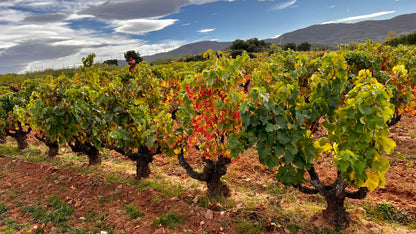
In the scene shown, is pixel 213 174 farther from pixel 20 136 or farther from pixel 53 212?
pixel 20 136

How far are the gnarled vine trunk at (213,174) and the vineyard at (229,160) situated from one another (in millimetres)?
25

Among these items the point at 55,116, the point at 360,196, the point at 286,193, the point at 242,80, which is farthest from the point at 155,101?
the point at 360,196

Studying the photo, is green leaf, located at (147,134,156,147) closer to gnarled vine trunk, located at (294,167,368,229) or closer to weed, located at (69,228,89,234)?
weed, located at (69,228,89,234)

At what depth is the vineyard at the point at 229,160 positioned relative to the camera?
3464mm

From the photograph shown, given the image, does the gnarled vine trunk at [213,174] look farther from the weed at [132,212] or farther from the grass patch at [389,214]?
the grass patch at [389,214]

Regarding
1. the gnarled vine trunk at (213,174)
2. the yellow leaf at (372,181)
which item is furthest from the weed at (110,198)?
the yellow leaf at (372,181)

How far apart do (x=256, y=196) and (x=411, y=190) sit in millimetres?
3466

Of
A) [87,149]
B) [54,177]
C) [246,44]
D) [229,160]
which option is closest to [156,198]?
[229,160]

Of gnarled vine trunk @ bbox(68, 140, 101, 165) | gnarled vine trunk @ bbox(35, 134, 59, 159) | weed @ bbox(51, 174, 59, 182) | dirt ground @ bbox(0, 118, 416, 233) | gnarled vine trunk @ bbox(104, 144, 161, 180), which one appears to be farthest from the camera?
gnarled vine trunk @ bbox(35, 134, 59, 159)

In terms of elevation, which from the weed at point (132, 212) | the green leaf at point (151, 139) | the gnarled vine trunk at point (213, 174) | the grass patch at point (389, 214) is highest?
the green leaf at point (151, 139)

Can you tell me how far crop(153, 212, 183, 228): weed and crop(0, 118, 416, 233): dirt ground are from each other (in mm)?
70

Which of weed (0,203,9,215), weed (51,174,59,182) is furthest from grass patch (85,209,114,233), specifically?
weed (51,174,59,182)

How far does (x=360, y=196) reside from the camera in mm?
4168

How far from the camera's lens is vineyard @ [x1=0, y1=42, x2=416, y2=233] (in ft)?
11.4
